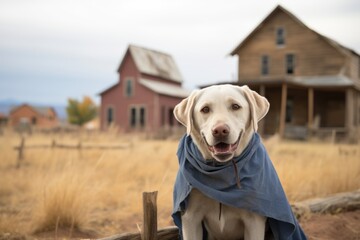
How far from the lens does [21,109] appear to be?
61062mm

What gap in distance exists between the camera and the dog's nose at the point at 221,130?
2.42m

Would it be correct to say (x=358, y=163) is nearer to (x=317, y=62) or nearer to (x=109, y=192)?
(x=109, y=192)

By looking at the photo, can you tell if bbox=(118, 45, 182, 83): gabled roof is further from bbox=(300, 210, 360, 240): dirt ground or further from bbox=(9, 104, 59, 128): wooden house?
bbox=(9, 104, 59, 128): wooden house

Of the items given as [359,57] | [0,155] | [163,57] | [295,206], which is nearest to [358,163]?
[295,206]

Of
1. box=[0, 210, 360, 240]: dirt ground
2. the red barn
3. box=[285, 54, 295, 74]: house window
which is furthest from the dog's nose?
the red barn

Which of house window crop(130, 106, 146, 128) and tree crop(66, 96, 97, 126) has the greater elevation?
tree crop(66, 96, 97, 126)

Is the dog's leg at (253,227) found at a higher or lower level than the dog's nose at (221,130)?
lower

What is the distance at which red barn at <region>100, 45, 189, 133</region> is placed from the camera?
89.2 feet

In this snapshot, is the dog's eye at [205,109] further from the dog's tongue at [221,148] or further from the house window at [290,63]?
the house window at [290,63]

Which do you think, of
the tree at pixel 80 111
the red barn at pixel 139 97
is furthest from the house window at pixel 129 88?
the tree at pixel 80 111

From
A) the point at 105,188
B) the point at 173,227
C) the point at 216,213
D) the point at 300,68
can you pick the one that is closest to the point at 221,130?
the point at 216,213

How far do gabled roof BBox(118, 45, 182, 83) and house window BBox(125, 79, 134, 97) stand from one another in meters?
1.22

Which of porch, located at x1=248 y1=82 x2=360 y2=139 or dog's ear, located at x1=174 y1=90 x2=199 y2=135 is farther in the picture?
porch, located at x1=248 y1=82 x2=360 y2=139

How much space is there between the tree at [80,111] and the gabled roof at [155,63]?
30781mm
